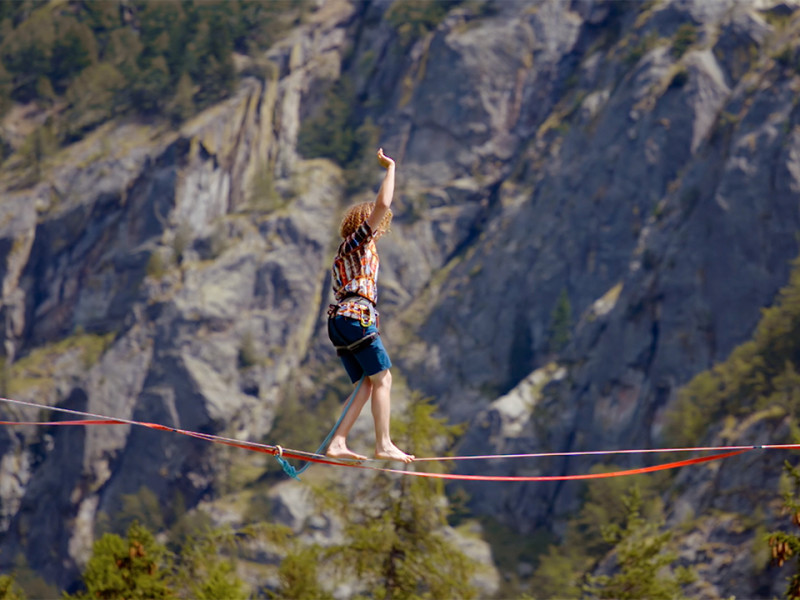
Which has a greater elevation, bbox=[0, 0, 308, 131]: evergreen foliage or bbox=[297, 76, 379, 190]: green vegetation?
bbox=[0, 0, 308, 131]: evergreen foliage

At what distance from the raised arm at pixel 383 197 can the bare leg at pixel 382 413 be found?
1251 mm

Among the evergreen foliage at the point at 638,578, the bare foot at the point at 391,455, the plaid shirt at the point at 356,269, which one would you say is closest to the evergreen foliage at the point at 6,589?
the bare foot at the point at 391,455

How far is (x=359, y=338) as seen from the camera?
8.39m

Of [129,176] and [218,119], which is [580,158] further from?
[129,176]

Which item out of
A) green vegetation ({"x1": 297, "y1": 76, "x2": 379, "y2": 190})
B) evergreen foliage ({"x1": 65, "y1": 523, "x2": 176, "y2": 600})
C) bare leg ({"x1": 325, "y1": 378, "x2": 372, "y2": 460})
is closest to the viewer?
bare leg ({"x1": 325, "y1": 378, "x2": 372, "y2": 460})

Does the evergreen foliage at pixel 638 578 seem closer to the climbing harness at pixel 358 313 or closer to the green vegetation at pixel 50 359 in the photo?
the climbing harness at pixel 358 313

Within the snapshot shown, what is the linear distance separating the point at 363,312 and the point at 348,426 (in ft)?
4.00

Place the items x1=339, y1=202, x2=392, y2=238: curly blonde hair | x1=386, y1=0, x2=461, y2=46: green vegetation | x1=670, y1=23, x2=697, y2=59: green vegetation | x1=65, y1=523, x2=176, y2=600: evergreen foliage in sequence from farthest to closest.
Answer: x1=386, y1=0, x2=461, y2=46: green vegetation
x1=670, y1=23, x2=697, y2=59: green vegetation
x1=65, y1=523, x2=176, y2=600: evergreen foliage
x1=339, y1=202, x2=392, y2=238: curly blonde hair

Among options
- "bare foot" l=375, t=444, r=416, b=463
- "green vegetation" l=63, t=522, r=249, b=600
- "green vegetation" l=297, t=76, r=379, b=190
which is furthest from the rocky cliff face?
"bare foot" l=375, t=444, r=416, b=463

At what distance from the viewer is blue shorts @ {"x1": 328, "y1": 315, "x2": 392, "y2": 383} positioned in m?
8.34

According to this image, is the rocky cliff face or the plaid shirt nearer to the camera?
the plaid shirt

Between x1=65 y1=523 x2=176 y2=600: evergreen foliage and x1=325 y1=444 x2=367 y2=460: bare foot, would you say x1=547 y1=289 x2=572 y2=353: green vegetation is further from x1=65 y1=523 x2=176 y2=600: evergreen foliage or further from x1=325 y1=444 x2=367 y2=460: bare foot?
x1=325 y1=444 x2=367 y2=460: bare foot

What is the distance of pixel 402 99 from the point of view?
102 m

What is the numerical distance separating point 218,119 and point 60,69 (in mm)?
25703
